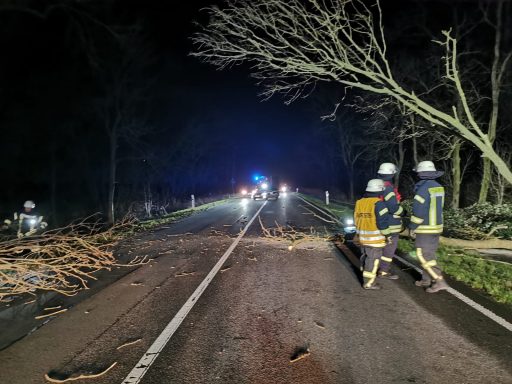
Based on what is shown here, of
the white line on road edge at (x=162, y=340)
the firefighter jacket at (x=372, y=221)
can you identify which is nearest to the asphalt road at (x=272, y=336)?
the white line on road edge at (x=162, y=340)

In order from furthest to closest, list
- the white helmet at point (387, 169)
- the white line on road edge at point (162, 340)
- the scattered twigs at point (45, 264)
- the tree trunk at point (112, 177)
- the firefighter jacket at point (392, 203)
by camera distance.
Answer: the tree trunk at point (112, 177) → the white helmet at point (387, 169) → the firefighter jacket at point (392, 203) → the scattered twigs at point (45, 264) → the white line on road edge at point (162, 340)

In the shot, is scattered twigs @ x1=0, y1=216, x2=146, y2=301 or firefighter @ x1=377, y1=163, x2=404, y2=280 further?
firefighter @ x1=377, y1=163, x2=404, y2=280

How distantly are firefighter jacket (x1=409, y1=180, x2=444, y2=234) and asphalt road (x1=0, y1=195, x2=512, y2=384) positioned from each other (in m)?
1.06

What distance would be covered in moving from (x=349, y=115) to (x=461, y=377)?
1429 inches

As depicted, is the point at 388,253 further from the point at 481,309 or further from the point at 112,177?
the point at 112,177

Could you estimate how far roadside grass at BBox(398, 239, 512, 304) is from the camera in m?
6.55

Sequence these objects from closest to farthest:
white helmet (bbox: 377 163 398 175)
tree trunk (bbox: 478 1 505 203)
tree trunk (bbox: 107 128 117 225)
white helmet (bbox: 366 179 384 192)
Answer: white helmet (bbox: 366 179 384 192)
white helmet (bbox: 377 163 398 175)
tree trunk (bbox: 478 1 505 203)
tree trunk (bbox: 107 128 117 225)

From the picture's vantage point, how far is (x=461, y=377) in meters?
3.73

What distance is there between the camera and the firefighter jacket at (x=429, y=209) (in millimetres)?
6488

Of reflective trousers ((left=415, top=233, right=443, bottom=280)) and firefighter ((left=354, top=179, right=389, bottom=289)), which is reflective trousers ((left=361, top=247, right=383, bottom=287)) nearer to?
firefighter ((left=354, top=179, right=389, bottom=289))

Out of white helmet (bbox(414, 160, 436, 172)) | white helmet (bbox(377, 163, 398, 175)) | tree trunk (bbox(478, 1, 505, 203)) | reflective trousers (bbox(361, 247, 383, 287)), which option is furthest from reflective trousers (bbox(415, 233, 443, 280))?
tree trunk (bbox(478, 1, 505, 203))

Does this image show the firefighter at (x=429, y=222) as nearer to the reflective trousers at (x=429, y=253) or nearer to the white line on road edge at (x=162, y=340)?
the reflective trousers at (x=429, y=253)

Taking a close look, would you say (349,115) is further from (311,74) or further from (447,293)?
(447,293)

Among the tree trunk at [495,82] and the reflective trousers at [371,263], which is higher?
the tree trunk at [495,82]
